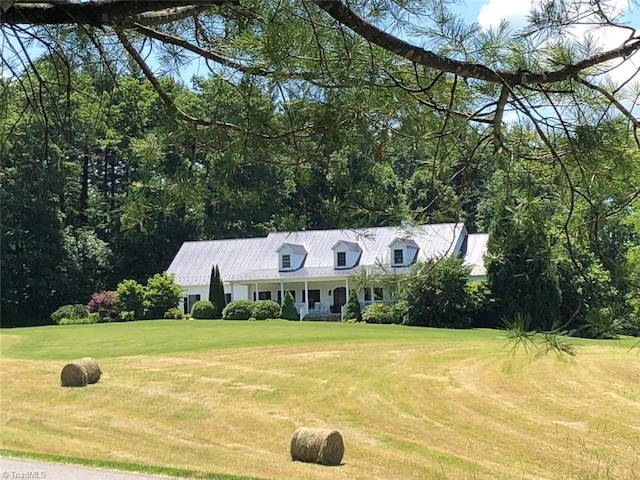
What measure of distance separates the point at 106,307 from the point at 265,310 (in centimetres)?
703

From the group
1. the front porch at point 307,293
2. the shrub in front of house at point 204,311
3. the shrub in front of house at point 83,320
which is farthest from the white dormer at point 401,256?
the front porch at point 307,293

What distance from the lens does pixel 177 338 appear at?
22641mm

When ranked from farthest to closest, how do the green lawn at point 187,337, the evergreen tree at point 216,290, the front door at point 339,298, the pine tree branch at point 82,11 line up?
the front door at point 339,298 < the evergreen tree at point 216,290 < the green lawn at point 187,337 < the pine tree branch at point 82,11

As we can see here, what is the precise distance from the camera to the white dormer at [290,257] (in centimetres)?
3644

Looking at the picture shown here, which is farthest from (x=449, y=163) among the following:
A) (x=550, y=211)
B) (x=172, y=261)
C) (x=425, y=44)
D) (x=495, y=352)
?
(x=172, y=261)

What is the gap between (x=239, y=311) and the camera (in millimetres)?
31594

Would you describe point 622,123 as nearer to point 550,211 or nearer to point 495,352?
point 550,211

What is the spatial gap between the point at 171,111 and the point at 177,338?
18.5 m

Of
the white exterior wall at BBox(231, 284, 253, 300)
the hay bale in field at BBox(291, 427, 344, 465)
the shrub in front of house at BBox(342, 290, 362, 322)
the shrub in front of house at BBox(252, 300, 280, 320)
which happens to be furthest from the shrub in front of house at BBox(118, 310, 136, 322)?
the hay bale in field at BBox(291, 427, 344, 465)

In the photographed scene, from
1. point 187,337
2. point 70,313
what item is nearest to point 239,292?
point 70,313

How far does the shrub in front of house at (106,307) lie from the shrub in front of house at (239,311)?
4.88 metres

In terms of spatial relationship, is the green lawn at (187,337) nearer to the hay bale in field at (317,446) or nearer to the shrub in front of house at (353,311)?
the shrub in front of house at (353,311)

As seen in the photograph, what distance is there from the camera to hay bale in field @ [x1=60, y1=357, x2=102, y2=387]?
15.6m

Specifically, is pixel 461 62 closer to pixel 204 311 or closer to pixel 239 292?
pixel 204 311
